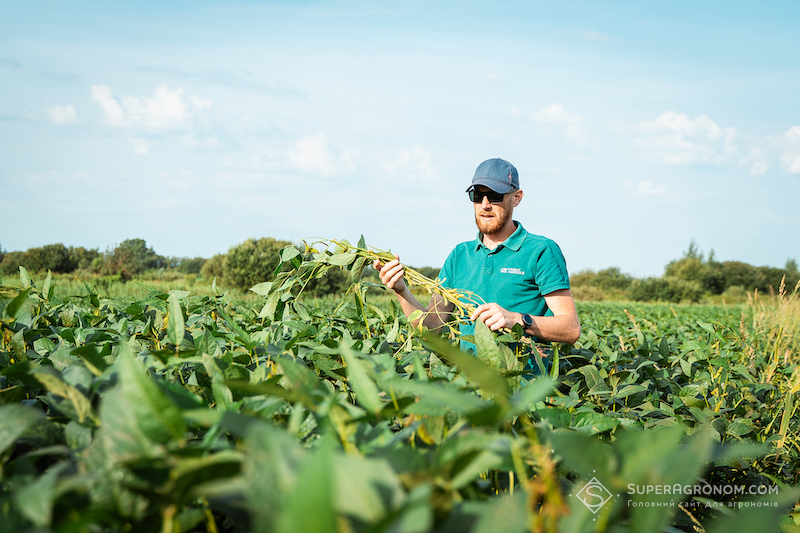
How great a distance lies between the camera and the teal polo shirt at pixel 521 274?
10.7ft

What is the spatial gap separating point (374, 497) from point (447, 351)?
0.27 metres

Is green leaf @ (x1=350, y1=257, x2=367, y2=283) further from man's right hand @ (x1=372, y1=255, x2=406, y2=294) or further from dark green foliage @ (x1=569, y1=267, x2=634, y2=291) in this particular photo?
dark green foliage @ (x1=569, y1=267, x2=634, y2=291)

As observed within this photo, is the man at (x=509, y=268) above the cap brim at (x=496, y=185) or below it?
below

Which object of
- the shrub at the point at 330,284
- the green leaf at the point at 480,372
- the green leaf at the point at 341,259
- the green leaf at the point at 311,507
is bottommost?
the shrub at the point at 330,284

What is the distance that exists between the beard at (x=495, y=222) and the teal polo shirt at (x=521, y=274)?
0.10 metres

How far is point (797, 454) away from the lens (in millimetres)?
2408

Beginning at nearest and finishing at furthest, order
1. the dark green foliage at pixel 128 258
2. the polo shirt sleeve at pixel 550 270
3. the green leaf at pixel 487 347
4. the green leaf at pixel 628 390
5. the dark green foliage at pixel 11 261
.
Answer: the green leaf at pixel 487 347 → the green leaf at pixel 628 390 → the polo shirt sleeve at pixel 550 270 → the dark green foliage at pixel 128 258 → the dark green foliage at pixel 11 261

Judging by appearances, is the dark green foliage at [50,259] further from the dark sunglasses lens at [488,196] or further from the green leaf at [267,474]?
the green leaf at [267,474]

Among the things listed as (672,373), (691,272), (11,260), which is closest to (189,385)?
(672,373)

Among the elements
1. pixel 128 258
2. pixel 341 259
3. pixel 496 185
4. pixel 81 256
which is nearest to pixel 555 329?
pixel 496 185

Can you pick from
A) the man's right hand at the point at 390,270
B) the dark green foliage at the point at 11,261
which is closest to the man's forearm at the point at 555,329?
the man's right hand at the point at 390,270

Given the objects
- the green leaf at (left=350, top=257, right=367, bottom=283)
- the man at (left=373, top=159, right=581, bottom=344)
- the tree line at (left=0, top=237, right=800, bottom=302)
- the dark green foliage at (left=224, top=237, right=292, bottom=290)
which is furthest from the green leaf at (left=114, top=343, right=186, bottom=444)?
the dark green foliage at (left=224, top=237, right=292, bottom=290)

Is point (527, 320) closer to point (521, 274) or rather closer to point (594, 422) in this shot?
point (521, 274)

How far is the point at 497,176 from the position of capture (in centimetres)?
348
